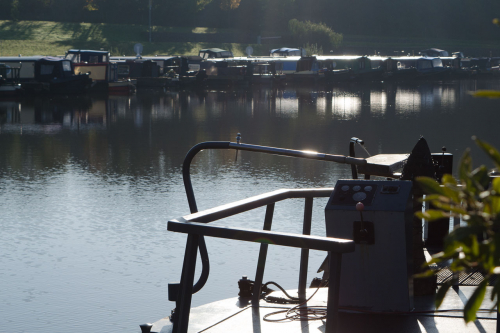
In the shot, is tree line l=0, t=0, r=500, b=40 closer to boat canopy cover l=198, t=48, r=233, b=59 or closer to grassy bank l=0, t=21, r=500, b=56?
grassy bank l=0, t=21, r=500, b=56

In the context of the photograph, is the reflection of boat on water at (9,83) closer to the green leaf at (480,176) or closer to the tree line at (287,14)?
the tree line at (287,14)

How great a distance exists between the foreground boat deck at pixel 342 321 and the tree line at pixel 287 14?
249 feet

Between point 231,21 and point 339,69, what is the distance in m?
37.6

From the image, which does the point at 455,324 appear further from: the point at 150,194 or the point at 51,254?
the point at 150,194

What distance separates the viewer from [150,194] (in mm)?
11836

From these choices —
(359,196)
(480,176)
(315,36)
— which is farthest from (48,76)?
(315,36)

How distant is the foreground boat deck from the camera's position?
177 inches

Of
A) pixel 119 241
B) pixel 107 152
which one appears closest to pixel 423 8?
pixel 107 152

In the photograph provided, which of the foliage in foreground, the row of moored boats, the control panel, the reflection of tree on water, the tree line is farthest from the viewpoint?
the tree line

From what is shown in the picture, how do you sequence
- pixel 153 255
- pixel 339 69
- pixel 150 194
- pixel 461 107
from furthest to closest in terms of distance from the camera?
pixel 339 69 < pixel 461 107 < pixel 150 194 < pixel 153 255

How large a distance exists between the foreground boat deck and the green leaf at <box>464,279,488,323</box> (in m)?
3.29

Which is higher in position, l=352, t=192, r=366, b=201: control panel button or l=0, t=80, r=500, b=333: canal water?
l=352, t=192, r=366, b=201: control panel button

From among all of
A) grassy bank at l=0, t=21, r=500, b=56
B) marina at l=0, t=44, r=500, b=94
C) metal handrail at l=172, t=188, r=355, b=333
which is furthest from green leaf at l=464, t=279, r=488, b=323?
grassy bank at l=0, t=21, r=500, b=56

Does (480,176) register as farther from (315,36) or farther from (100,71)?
(315,36)
